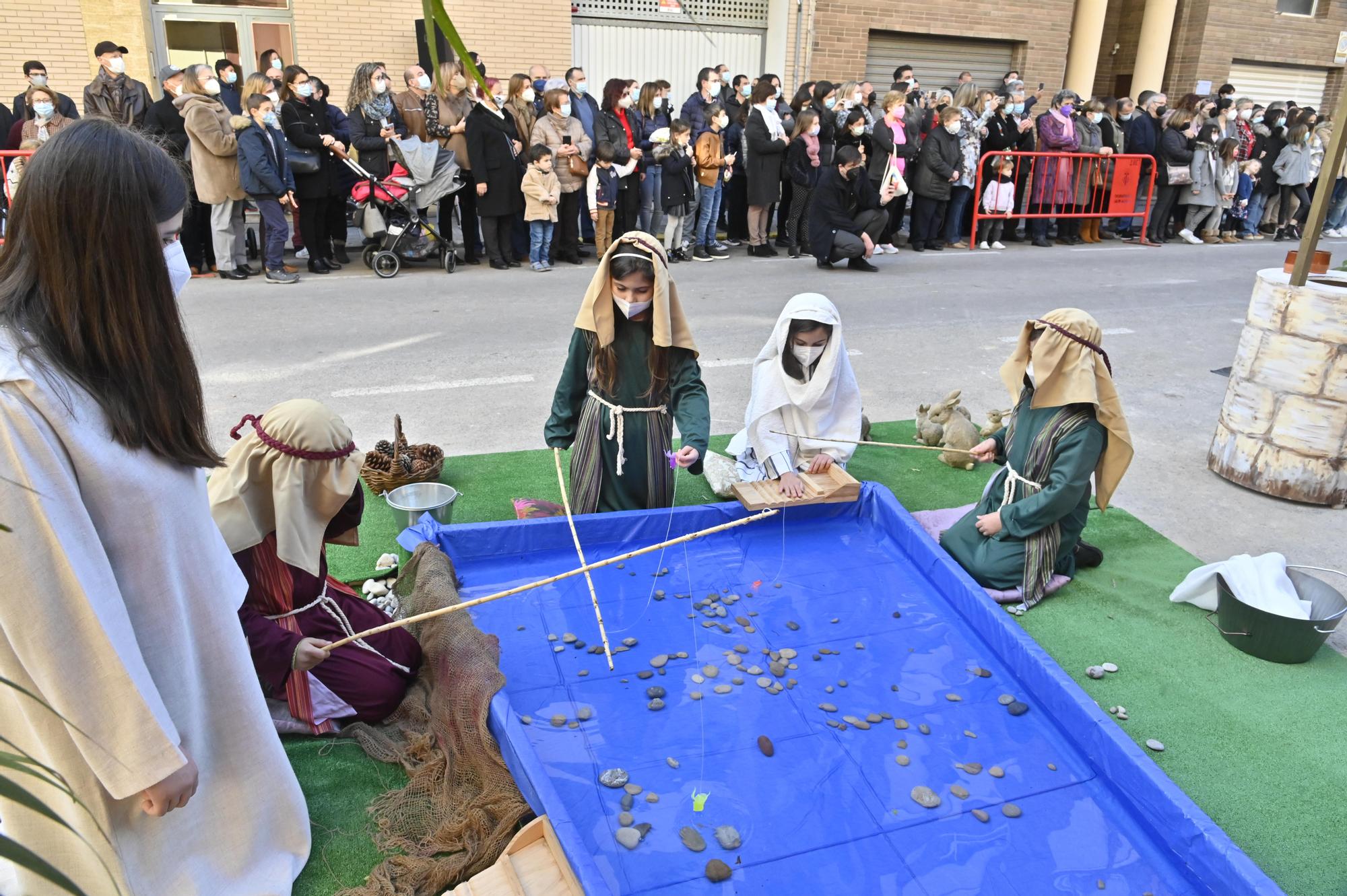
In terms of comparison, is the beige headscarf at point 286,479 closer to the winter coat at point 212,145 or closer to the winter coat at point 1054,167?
the winter coat at point 212,145

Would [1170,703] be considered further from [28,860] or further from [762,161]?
[762,161]

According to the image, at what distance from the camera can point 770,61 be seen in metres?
16.2

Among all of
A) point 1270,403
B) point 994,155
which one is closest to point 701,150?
point 994,155

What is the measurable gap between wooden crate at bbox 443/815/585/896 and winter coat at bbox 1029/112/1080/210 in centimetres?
1345

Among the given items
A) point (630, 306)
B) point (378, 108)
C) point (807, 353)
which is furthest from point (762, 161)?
point (630, 306)

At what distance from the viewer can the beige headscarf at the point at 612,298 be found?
4.18 metres

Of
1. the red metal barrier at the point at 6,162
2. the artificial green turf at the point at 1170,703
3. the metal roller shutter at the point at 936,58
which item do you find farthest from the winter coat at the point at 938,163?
the red metal barrier at the point at 6,162

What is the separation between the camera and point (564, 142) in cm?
1091

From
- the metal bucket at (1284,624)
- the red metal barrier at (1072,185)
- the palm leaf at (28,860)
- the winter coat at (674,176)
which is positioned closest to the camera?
the palm leaf at (28,860)

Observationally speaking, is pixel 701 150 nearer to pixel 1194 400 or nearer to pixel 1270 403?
pixel 1194 400

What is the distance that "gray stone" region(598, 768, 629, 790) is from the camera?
3049 millimetres

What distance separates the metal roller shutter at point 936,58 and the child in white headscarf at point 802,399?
1307cm

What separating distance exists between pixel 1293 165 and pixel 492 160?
13020 mm

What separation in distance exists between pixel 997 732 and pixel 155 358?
2900 millimetres
